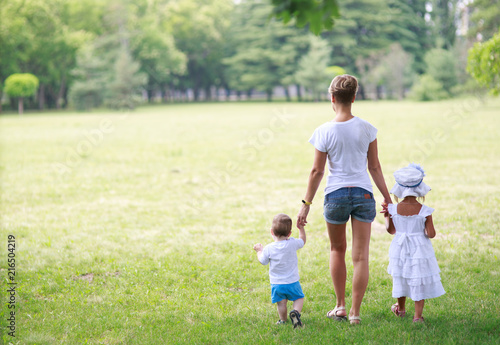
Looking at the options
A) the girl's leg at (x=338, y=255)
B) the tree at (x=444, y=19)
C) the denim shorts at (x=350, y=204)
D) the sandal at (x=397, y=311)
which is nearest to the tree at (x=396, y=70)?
the tree at (x=444, y=19)

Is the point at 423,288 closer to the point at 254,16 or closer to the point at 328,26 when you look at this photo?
the point at 328,26

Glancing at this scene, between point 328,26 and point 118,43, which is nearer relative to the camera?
point 328,26

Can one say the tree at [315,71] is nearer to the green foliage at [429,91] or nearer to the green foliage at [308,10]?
the green foliage at [429,91]

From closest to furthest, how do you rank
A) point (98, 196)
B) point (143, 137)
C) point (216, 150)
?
point (98, 196)
point (216, 150)
point (143, 137)

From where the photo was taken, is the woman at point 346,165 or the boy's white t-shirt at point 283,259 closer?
the woman at point 346,165

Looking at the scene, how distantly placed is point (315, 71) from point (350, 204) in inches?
2181

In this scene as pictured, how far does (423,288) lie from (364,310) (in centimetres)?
68

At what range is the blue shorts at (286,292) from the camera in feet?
13.1

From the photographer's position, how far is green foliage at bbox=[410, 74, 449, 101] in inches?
1848

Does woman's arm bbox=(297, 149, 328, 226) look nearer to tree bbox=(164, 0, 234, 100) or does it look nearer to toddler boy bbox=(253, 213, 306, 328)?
toddler boy bbox=(253, 213, 306, 328)

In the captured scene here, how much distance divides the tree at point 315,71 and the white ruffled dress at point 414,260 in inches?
2159

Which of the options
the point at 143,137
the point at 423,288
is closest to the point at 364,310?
the point at 423,288

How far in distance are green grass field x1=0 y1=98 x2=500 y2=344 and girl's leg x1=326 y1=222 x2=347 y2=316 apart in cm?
28

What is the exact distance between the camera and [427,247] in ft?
12.7
